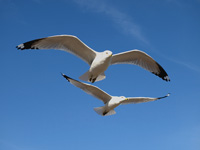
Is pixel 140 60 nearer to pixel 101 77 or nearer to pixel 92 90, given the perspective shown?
pixel 101 77

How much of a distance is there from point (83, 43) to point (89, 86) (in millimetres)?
1325

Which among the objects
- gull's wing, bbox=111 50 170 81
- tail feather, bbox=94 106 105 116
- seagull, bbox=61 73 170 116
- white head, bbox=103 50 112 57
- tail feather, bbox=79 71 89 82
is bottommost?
tail feather, bbox=94 106 105 116

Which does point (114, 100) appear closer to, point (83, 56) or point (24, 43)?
point (83, 56)

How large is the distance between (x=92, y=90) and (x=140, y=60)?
7.14 feet

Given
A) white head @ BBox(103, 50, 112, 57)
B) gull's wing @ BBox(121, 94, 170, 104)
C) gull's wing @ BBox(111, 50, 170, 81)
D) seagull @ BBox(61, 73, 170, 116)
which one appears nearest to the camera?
white head @ BBox(103, 50, 112, 57)

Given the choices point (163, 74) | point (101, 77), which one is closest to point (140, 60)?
point (163, 74)

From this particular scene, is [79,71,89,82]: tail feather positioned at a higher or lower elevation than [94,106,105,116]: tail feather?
higher

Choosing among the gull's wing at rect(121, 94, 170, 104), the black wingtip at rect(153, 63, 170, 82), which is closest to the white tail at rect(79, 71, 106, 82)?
the gull's wing at rect(121, 94, 170, 104)

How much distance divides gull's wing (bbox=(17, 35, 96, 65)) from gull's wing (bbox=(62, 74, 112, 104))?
0.99m

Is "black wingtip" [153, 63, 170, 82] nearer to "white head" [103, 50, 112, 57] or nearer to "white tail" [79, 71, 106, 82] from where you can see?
"white tail" [79, 71, 106, 82]

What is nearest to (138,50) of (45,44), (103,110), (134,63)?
(134,63)

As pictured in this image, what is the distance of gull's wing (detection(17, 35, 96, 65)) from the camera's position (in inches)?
378

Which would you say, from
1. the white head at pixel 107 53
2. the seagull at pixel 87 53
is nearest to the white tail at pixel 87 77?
the seagull at pixel 87 53

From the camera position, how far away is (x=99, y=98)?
9.95 meters
